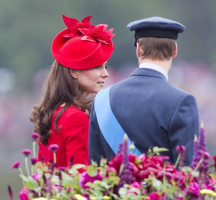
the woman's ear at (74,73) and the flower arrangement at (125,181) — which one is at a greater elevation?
the woman's ear at (74,73)

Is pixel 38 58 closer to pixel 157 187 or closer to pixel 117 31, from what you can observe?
pixel 117 31

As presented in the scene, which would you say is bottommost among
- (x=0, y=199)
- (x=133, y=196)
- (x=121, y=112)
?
(x=0, y=199)

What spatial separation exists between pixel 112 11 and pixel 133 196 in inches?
1087

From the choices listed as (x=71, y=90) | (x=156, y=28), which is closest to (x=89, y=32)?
(x=71, y=90)

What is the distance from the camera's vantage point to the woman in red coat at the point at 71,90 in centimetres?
353

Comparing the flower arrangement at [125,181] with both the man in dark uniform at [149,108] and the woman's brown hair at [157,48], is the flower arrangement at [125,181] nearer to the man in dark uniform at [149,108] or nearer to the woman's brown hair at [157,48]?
the man in dark uniform at [149,108]

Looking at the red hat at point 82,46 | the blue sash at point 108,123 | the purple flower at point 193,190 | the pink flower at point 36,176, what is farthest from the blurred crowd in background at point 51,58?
the purple flower at point 193,190

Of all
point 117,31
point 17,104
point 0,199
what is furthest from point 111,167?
point 117,31

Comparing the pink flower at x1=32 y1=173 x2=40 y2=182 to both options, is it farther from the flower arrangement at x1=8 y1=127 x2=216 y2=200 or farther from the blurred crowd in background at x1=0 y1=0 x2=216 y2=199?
the blurred crowd in background at x1=0 y1=0 x2=216 y2=199

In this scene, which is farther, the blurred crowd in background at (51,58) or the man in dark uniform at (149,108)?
the blurred crowd in background at (51,58)

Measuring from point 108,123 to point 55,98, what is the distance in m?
0.48

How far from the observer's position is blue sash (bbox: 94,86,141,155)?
127 inches

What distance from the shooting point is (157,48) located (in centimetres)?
324

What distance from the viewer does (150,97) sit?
10.5 ft
